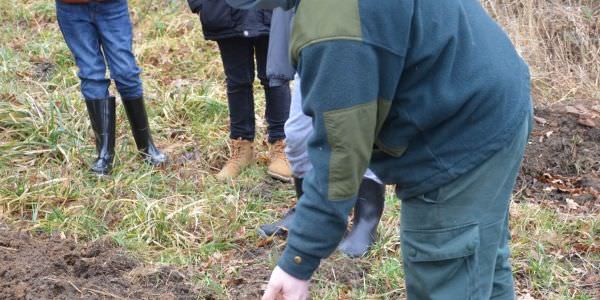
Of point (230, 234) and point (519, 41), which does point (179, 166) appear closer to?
point (230, 234)

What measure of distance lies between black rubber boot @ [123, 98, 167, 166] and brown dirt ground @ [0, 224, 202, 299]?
1235mm

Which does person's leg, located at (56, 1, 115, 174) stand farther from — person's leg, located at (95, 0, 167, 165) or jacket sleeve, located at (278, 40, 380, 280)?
jacket sleeve, located at (278, 40, 380, 280)

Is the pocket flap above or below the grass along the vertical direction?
above

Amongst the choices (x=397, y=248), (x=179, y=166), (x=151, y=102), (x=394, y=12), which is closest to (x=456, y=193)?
(x=394, y=12)

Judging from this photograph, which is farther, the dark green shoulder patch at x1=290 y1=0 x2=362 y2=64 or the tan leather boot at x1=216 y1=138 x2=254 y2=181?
the tan leather boot at x1=216 y1=138 x2=254 y2=181

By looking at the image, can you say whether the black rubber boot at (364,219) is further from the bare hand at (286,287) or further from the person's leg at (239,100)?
the bare hand at (286,287)

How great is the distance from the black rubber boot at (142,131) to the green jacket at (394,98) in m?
3.02

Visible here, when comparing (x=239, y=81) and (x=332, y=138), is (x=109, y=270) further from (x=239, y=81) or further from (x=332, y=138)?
(x=332, y=138)

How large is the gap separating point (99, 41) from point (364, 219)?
6.72ft

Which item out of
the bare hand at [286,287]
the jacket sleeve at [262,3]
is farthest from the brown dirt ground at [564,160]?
the jacket sleeve at [262,3]

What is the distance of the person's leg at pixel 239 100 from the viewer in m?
4.64

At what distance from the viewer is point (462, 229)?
227 cm

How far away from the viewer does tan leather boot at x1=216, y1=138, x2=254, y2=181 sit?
4.97 metres

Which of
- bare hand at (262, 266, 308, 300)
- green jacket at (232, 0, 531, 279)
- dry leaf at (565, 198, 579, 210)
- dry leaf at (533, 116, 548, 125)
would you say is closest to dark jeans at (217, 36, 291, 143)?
dry leaf at (565, 198, 579, 210)
